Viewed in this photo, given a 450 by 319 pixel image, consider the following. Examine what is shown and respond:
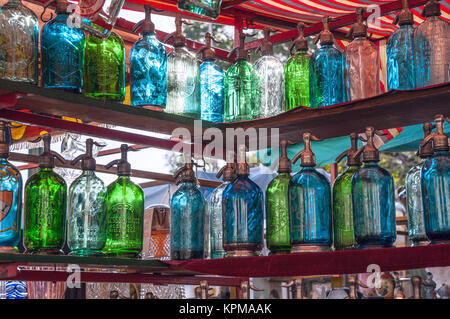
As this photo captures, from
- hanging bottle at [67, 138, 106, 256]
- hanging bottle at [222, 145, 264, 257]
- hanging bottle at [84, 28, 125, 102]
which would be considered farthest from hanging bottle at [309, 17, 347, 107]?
Answer: hanging bottle at [67, 138, 106, 256]

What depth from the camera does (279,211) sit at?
1.67m

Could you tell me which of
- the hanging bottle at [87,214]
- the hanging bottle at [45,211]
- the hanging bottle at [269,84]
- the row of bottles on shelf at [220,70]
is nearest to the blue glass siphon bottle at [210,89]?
the row of bottles on shelf at [220,70]

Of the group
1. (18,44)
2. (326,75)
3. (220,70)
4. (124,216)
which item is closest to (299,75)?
(326,75)

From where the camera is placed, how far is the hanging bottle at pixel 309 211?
5.09ft

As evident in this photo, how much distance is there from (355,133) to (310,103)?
0.53ft

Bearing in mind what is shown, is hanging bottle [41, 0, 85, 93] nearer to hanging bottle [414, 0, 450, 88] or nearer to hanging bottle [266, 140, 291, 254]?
hanging bottle [266, 140, 291, 254]

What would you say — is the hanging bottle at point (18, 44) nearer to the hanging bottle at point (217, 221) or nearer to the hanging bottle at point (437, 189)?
the hanging bottle at point (217, 221)

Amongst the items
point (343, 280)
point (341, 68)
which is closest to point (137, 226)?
point (341, 68)

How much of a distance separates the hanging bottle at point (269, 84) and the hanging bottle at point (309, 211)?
310 mm

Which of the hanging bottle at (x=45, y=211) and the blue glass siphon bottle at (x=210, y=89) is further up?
the blue glass siphon bottle at (x=210, y=89)

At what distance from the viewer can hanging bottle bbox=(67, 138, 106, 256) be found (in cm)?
162

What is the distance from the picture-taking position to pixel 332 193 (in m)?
1.66

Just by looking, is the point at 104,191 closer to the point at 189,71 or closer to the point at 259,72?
the point at 189,71

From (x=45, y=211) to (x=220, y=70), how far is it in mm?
661
